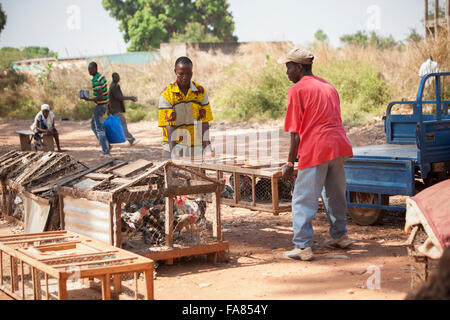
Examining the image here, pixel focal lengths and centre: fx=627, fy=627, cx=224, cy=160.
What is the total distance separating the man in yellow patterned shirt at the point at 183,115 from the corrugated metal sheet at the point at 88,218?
1.23 meters

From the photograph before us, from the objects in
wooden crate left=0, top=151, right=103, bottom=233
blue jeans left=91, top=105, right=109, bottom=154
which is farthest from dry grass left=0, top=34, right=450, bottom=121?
wooden crate left=0, top=151, right=103, bottom=233

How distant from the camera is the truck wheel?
7180mm

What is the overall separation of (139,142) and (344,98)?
633 centimetres

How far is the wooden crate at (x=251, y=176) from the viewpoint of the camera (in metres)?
6.59

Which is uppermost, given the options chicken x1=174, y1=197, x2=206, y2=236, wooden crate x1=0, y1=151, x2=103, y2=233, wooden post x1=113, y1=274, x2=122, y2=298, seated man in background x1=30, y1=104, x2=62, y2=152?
seated man in background x1=30, y1=104, x2=62, y2=152

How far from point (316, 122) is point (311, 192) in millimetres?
641

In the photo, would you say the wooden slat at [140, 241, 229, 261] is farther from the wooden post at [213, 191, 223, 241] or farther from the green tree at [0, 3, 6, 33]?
the green tree at [0, 3, 6, 33]

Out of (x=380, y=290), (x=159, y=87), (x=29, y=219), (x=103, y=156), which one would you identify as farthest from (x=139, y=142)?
(x=380, y=290)

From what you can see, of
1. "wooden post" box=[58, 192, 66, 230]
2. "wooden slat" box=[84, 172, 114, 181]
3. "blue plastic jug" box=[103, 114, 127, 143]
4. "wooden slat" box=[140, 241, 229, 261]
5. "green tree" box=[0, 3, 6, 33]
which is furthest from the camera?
"green tree" box=[0, 3, 6, 33]

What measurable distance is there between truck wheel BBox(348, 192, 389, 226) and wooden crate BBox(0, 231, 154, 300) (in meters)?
3.37

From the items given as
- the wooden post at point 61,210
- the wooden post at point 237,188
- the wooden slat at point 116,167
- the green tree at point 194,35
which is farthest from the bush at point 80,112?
the green tree at point 194,35

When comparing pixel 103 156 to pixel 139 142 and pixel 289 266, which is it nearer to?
pixel 139 142

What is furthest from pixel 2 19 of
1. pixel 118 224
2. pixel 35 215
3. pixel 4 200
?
pixel 118 224
